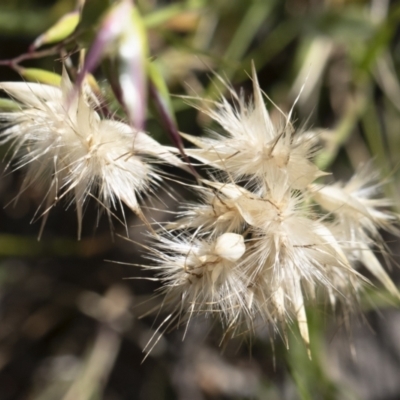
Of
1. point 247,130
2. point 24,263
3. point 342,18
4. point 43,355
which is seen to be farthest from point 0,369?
point 342,18

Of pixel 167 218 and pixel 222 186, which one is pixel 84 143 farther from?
pixel 167 218

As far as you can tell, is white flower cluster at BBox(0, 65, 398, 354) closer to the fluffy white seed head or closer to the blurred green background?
the fluffy white seed head

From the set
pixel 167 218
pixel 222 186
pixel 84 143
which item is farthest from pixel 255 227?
pixel 167 218

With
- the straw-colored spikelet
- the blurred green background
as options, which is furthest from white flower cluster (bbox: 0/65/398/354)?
the blurred green background

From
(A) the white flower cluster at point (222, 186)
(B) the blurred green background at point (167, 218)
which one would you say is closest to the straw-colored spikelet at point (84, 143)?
(A) the white flower cluster at point (222, 186)

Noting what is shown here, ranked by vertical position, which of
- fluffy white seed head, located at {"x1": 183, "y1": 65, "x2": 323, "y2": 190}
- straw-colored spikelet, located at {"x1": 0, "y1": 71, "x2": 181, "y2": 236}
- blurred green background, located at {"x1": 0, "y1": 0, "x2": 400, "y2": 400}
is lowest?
blurred green background, located at {"x1": 0, "y1": 0, "x2": 400, "y2": 400}

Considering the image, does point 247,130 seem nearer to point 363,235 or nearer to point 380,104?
point 363,235

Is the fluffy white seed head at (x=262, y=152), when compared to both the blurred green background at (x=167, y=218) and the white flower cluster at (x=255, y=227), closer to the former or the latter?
the white flower cluster at (x=255, y=227)
